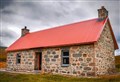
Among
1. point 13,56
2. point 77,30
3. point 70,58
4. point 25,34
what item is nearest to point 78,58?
point 70,58

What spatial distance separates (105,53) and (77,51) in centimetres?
359

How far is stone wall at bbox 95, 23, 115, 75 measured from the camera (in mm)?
15391

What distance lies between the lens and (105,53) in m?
17.5

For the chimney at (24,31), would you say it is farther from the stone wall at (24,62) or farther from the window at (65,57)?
the window at (65,57)

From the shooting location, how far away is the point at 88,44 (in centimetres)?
1509

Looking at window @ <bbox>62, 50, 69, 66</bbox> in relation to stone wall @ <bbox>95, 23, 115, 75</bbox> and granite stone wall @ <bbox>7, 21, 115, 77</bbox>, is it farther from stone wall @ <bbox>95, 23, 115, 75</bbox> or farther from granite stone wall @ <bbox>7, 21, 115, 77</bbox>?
stone wall @ <bbox>95, 23, 115, 75</bbox>

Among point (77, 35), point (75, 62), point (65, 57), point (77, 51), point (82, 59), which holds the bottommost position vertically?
point (75, 62)

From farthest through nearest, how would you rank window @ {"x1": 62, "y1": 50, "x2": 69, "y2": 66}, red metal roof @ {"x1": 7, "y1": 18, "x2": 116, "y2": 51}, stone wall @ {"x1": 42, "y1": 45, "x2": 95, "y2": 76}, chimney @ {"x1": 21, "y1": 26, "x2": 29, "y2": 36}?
chimney @ {"x1": 21, "y1": 26, "x2": 29, "y2": 36}, window @ {"x1": 62, "y1": 50, "x2": 69, "y2": 66}, red metal roof @ {"x1": 7, "y1": 18, "x2": 116, "y2": 51}, stone wall @ {"x1": 42, "y1": 45, "x2": 95, "y2": 76}

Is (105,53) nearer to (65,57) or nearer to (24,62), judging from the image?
(65,57)

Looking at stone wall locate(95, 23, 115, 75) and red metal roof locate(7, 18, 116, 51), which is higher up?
red metal roof locate(7, 18, 116, 51)

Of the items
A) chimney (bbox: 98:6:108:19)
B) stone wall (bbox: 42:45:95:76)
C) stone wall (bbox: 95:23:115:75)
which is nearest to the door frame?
stone wall (bbox: 42:45:95:76)

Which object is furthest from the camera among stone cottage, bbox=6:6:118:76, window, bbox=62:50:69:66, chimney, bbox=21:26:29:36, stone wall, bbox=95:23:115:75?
chimney, bbox=21:26:29:36

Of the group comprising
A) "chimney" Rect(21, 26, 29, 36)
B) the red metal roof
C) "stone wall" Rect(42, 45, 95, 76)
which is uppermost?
"chimney" Rect(21, 26, 29, 36)

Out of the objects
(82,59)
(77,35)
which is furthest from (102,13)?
(82,59)
